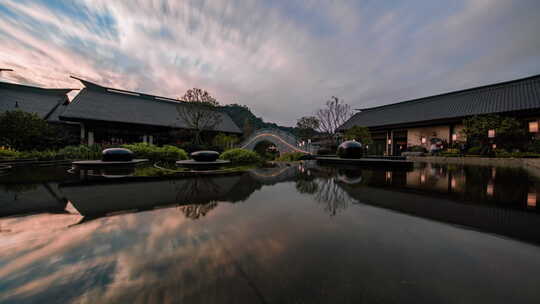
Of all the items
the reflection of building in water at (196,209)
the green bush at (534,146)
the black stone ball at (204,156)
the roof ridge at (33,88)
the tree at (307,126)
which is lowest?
the reflection of building in water at (196,209)

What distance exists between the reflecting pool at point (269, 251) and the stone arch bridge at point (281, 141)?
19603mm

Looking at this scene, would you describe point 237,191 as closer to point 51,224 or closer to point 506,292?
point 51,224

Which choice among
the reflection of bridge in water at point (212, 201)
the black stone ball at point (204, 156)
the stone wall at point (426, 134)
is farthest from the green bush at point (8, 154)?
the stone wall at point (426, 134)

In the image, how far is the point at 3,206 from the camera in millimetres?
3461

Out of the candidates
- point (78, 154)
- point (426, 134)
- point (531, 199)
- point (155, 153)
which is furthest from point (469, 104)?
point (78, 154)

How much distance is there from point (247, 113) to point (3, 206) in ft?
214

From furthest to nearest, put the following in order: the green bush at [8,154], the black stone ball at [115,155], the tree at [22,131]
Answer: the tree at [22,131]
the green bush at [8,154]
the black stone ball at [115,155]

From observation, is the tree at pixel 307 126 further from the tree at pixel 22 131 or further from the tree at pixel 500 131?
the tree at pixel 22 131

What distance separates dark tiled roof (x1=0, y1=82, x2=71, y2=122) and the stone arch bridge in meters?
25.2

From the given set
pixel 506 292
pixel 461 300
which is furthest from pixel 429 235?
pixel 461 300

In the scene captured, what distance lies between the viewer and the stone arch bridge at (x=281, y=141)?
922 inches

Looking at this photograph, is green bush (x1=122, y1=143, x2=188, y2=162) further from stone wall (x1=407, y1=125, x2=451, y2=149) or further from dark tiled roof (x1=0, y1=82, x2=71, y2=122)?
stone wall (x1=407, y1=125, x2=451, y2=149)

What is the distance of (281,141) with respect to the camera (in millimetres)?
25422

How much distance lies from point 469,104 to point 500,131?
28.2 ft
